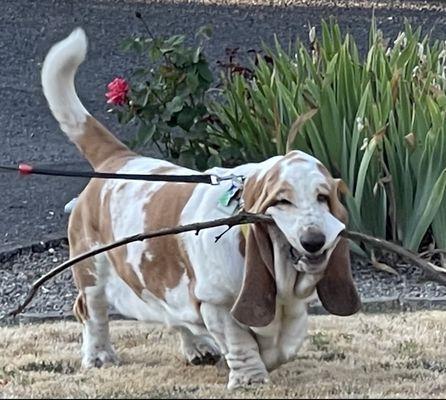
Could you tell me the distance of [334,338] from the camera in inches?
211

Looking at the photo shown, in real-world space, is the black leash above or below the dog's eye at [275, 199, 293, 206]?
below

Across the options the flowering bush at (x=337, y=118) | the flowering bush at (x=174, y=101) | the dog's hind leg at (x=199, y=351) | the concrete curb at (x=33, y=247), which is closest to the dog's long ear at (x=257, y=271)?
the dog's hind leg at (x=199, y=351)

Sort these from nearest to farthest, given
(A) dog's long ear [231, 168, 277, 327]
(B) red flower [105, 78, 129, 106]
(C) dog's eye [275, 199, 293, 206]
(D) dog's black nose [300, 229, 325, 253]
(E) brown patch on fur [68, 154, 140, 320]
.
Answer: (D) dog's black nose [300, 229, 325, 253] < (C) dog's eye [275, 199, 293, 206] < (A) dog's long ear [231, 168, 277, 327] < (E) brown patch on fur [68, 154, 140, 320] < (B) red flower [105, 78, 129, 106]

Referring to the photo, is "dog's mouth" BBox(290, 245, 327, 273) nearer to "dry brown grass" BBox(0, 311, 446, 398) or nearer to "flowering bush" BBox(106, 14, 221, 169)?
"dry brown grass" BBox(0, 311, 446, 398)

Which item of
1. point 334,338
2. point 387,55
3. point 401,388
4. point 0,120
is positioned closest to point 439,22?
point 0,120

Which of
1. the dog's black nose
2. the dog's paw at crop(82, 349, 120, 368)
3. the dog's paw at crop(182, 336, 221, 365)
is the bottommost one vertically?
the dog's paw at crop(82, 349, 120, 368)

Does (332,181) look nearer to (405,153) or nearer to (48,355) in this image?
(48,355)

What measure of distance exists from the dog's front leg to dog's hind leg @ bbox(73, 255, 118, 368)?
76 centimetres

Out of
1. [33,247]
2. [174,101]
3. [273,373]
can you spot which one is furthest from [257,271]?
[33,247]

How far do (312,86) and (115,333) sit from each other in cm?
198

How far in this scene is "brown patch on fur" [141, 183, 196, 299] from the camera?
14.9 feet

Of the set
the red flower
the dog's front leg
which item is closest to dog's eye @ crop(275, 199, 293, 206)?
the dog's front leg

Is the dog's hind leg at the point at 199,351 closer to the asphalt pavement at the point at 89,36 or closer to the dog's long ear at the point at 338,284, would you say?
the dog's long ear at the point at 338,284

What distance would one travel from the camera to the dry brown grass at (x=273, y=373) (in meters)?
4.34
